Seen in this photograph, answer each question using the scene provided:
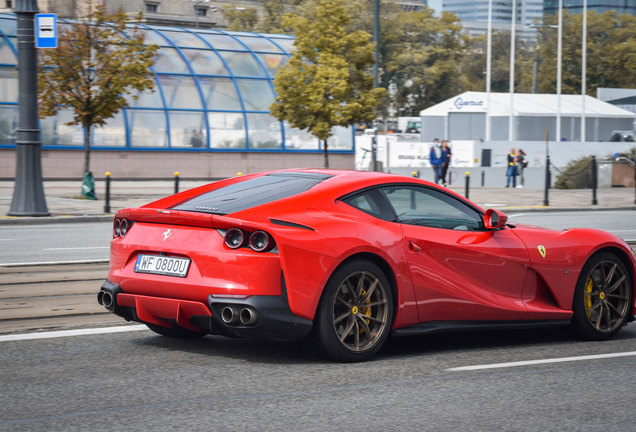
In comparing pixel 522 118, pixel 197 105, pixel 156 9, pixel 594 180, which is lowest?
pixel 594 180

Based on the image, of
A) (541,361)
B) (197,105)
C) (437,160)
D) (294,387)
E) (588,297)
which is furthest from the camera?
(197,105)

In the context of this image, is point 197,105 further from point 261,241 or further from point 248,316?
point 248,316

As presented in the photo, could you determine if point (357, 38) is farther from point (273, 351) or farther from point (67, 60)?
point (273, 351)

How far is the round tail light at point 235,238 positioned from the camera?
5.49 metres

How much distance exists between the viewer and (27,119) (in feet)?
58.3

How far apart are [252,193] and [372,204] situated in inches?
32.3

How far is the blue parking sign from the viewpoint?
17062 mm

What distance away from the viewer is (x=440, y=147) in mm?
31516

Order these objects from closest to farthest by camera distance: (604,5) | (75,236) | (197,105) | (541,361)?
(541,361) → (75,236) → (197,105) → (604,5)

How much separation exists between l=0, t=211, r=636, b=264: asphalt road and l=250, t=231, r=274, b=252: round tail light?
6.74 meters

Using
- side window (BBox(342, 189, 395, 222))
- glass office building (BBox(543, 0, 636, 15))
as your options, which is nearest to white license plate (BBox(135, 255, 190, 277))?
side window (BBox(342, 189, 395, 222))

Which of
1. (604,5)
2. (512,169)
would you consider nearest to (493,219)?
(512,169)

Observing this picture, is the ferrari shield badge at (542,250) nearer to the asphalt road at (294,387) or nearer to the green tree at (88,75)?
the asphalt road at (294,387)

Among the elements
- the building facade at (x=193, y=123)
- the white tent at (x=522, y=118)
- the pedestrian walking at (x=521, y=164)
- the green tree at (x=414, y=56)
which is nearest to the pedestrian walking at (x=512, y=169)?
the pedestrian walking at (x=521, y=164)
